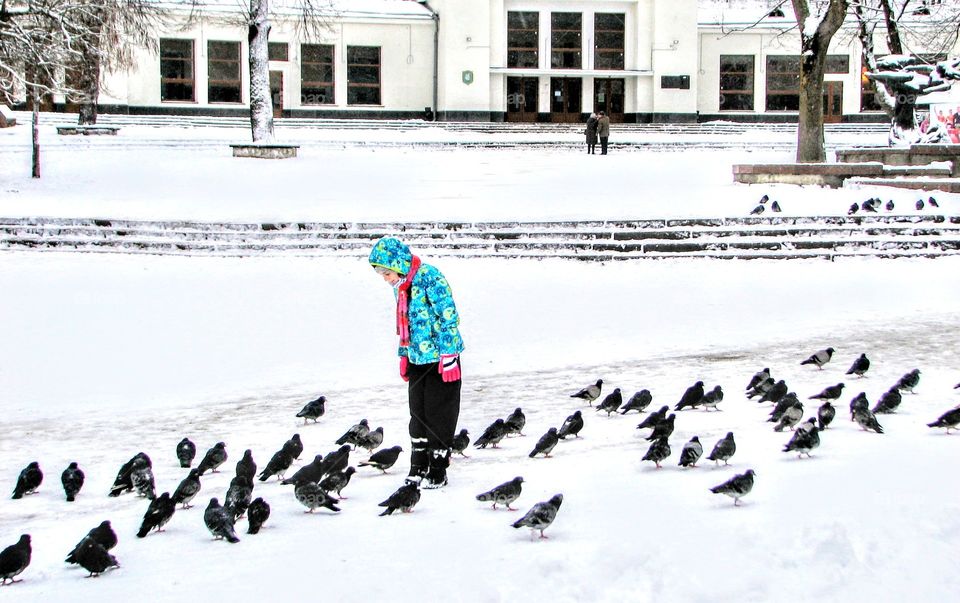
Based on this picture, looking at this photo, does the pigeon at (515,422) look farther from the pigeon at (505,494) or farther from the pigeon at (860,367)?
the pigeon at (860,367)

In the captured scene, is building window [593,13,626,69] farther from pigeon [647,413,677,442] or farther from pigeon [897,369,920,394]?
pigeon [647,413,677,442]

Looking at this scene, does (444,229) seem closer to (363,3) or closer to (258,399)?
(258,399)

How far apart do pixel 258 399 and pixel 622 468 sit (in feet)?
15.3

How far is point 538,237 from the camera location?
2052 cm

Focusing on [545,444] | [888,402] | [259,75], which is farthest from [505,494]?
[259,75]

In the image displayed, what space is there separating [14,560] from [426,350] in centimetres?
273

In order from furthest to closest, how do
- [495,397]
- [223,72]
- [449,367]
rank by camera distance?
[223,72] < [495,397] < [449,367]

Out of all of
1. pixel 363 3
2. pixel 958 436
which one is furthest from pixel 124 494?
pixel 363 3

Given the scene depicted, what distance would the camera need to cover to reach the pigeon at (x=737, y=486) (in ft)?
23.2

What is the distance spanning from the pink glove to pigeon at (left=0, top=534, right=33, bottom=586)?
266cm

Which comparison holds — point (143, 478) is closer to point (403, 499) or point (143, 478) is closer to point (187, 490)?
point (187, 490)

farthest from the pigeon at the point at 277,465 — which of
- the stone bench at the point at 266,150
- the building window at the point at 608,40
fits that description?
the building window at the point at 608,40

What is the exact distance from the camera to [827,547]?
20.7 ft

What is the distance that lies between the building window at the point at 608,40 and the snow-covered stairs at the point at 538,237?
34.4 meters
